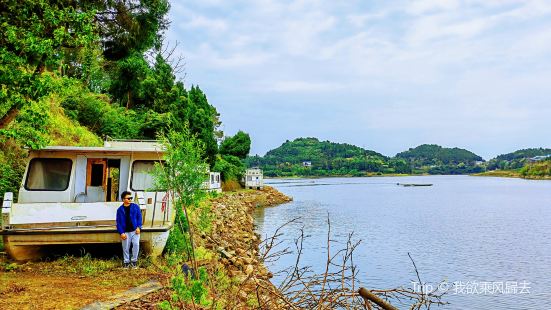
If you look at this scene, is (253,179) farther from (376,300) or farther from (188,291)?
(376,300)

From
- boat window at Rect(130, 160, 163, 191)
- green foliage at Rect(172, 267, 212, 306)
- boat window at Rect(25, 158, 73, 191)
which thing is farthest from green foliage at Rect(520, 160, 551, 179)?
green foliage at Rect(172, 267, 212, 306)

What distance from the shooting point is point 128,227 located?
10.1m

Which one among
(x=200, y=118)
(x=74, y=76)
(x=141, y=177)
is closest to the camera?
(x=74, y=76)

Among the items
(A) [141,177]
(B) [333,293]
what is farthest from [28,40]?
(B) [333,293]

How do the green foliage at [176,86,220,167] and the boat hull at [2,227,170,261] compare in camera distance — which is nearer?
the boat hull at [2,227,170,261]

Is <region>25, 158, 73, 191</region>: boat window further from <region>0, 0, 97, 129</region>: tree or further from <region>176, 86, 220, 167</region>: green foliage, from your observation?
<region>176, 86, 220, 167</region>: green foliage

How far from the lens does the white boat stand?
10.1m

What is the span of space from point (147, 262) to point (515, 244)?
24558 millimetres

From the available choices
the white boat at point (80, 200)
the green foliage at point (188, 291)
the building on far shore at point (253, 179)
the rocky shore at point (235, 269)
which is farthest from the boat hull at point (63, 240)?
the building on far shore at point (253, 179)

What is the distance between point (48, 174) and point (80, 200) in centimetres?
98

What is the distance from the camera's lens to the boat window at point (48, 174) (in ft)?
37.9

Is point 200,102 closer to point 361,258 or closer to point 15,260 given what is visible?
point 361,258

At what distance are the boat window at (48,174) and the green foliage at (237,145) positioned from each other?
46568 mm

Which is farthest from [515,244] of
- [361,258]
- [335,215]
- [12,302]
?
[12,302]
